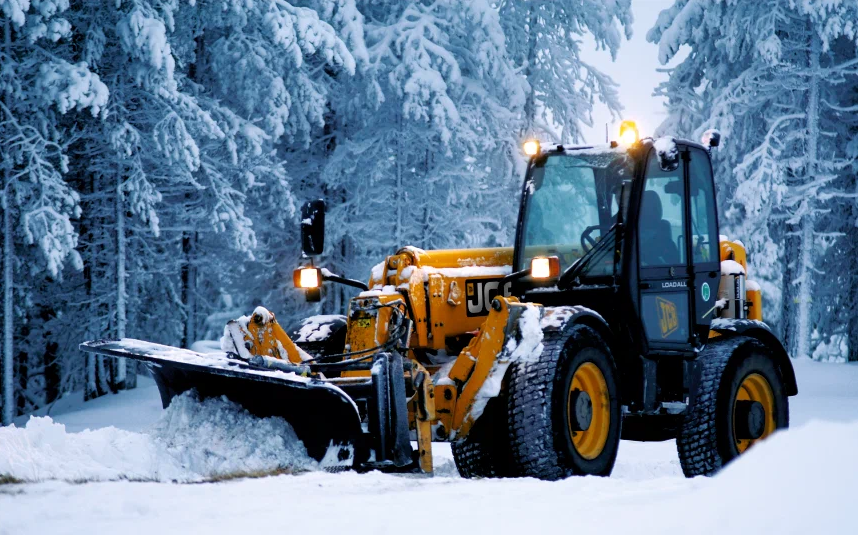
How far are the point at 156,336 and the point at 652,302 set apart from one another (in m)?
16.6

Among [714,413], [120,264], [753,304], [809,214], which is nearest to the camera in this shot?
[714,413]

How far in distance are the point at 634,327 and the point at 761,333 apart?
5.49 feet

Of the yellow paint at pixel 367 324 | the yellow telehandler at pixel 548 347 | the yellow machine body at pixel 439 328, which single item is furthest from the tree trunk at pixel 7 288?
the yellow paint at pixel 367 324

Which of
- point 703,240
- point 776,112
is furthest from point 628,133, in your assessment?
point 776,112

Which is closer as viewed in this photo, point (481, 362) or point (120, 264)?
point (481, 362)

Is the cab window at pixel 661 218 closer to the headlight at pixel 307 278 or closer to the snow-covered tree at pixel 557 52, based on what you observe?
the headlight at pixel 307 278

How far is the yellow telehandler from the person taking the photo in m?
6.68

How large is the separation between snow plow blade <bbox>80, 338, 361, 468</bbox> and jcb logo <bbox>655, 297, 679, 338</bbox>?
2.76 m

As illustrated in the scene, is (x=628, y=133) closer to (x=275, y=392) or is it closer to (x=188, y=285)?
(x=275, y=392)

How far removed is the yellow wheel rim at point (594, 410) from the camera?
283 inches

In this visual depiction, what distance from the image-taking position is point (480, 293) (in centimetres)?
816

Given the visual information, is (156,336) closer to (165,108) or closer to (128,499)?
(165,108)

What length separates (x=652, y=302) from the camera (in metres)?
7.94

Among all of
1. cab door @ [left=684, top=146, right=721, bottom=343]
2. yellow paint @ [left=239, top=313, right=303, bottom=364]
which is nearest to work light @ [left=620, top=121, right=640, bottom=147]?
cab door @ [left=684, top=146, right=721, bottom=343]
